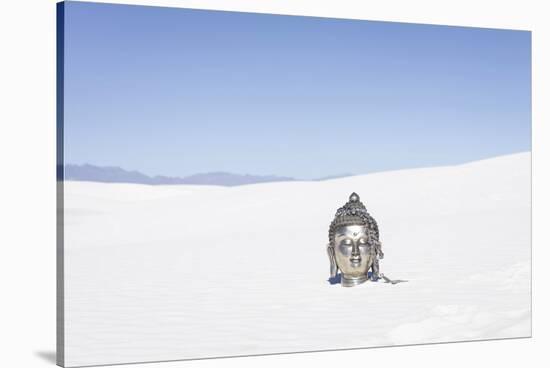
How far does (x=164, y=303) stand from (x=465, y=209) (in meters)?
4.28

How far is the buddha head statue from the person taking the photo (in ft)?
50.0

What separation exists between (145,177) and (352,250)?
2.76 metres

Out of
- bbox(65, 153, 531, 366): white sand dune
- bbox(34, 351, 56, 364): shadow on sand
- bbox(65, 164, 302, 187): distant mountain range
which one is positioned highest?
bbox(65, 164, 302, 187): distant mountain range

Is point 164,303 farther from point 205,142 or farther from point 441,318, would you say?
point 441,318

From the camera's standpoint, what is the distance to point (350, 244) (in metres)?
15.3

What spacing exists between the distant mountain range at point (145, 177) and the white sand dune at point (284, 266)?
0.26 ft

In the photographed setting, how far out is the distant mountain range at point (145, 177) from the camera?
45.3 feet

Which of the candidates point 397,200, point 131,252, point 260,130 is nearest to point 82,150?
point 131,252

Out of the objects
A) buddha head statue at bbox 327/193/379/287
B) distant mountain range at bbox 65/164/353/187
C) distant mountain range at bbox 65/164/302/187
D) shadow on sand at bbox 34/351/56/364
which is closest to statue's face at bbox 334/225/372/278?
buddha head statue at bbox 327/193/379/287

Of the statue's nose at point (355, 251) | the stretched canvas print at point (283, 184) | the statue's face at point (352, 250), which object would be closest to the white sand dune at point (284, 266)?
the stretched canvas print at point (283, 184)

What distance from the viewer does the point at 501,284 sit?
52.8ft

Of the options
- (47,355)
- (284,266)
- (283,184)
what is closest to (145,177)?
(283,184)

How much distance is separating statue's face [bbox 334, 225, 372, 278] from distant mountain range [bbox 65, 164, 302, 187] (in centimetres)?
97

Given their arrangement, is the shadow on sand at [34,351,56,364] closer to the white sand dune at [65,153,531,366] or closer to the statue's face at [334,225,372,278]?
the white sand dune at [65,153,531,366]
